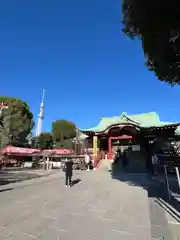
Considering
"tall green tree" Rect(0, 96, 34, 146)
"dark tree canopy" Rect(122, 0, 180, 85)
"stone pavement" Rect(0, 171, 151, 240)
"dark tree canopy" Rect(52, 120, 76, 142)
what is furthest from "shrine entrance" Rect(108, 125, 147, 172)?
"dark tree canopy" Rect(52, 120, 76, 142)

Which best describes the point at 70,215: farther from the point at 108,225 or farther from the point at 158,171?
the point at 158,171

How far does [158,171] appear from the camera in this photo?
1683 cm

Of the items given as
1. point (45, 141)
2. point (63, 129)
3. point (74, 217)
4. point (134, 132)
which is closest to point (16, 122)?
point (45, 141)

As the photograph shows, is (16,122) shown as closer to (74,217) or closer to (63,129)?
(63,129)

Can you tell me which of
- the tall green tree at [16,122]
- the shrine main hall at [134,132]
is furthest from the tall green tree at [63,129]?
the shrine main hall at [134,132]

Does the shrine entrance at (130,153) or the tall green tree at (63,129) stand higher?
the tall green tree at (63,129)

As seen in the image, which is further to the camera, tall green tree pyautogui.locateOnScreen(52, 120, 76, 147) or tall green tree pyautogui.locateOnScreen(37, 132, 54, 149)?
tall green tree pyautogui.locateOnScreen(52, 120, 76, 147)

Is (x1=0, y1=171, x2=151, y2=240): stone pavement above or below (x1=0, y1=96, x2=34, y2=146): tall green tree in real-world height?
below

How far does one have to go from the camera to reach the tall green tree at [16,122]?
38.1 meters

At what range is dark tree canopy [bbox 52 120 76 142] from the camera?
6205 cm

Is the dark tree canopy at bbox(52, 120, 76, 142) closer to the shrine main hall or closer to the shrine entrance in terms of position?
the shrine main hall

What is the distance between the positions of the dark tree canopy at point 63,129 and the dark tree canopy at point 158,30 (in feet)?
176

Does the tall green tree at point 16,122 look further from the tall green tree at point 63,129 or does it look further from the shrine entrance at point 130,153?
the shrine entrance at point 130,153

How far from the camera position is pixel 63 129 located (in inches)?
2496
